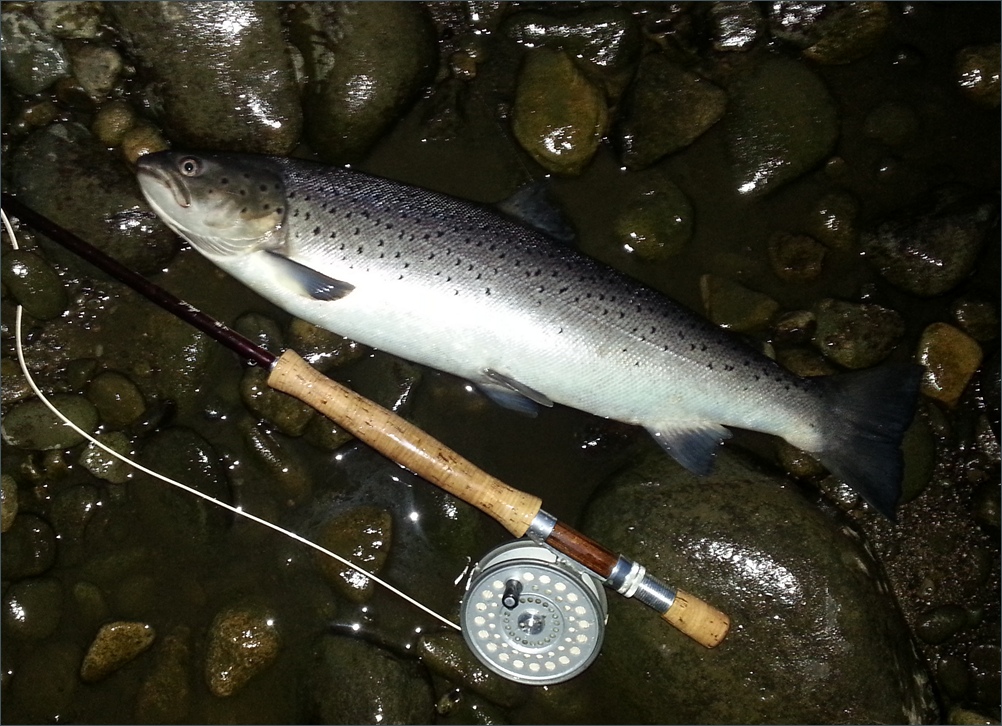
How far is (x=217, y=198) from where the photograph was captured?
2.73m

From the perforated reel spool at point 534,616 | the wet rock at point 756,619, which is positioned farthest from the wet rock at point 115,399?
the wet rock at point 756,619

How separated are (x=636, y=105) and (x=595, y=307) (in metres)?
1.06

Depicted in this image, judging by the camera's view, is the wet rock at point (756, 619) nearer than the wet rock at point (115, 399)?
Yes

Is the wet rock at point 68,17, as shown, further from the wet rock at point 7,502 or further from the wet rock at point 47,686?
the wet rock at point 47,686

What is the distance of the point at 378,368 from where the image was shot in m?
3.13

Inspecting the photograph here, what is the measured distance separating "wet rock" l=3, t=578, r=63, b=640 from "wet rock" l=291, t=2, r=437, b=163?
2255mm

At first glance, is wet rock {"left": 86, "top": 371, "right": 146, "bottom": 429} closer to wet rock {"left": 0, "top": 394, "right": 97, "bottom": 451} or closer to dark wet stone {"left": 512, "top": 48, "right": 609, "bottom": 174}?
wet rock {"left": 0, "top": 394, "right": 97, "bottom": 451}

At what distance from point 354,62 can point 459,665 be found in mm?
2649

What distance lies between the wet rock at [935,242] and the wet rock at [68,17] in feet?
11.9

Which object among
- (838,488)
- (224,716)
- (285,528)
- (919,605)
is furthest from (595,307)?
(224,716)

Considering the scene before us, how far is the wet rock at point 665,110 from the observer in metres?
3.16

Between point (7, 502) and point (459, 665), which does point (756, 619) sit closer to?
point (459, 665)

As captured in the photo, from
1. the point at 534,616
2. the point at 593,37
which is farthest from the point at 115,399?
the point at 593,37

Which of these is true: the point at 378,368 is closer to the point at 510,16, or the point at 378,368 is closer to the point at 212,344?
the point at 212,344
